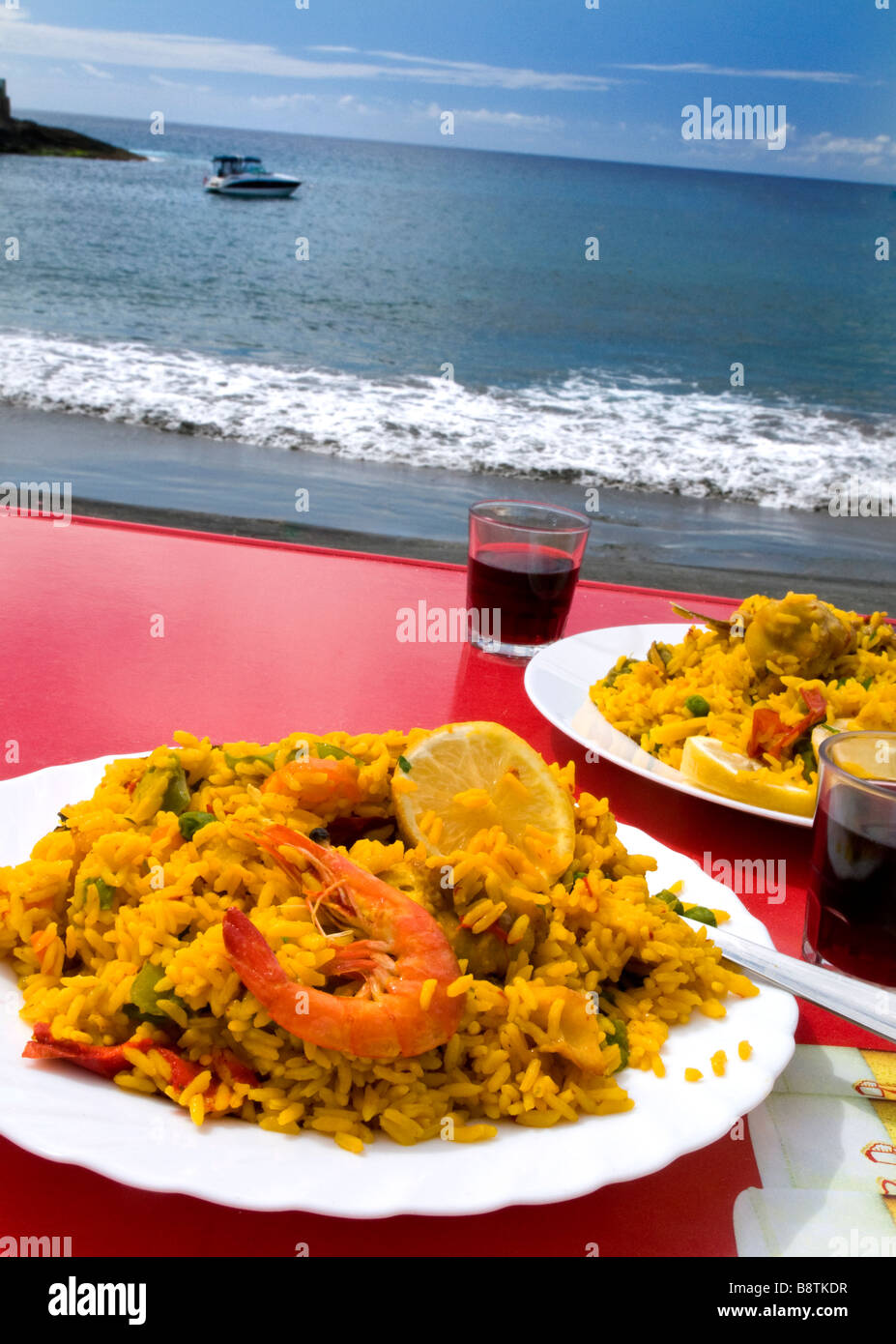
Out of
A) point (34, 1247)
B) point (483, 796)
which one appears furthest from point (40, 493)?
point (34, 1247)

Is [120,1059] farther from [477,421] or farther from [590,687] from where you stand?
[477,421]

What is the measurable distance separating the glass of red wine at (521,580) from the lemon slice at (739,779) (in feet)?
1.78

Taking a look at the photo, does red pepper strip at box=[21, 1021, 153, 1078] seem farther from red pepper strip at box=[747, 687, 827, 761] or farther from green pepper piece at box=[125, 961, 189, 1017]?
red pepper strip at box=[747, 687, 827, 761]

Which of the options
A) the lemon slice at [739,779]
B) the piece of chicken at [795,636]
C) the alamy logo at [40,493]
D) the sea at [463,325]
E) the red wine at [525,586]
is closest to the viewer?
the lemon slice at [739,779]

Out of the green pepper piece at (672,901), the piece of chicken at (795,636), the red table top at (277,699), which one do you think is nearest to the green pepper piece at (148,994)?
the red table top at (277,699)

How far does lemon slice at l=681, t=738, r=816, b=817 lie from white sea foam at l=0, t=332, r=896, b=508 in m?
7.77

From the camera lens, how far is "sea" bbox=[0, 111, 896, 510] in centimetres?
991

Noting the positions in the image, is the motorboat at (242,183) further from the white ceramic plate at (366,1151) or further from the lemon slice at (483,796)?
the white ceramic plate at (366,1151)

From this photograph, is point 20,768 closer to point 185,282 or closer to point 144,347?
point 144,347

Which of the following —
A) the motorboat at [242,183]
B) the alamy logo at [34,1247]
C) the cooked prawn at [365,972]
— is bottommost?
the alamy logo at [34,1247]

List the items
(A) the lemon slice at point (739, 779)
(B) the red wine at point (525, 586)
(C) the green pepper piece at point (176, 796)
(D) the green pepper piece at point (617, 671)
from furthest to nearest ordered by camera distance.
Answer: (B) the red wine at point (525, 586) < (D) the green pepper piece at point (617, 671) < (A) the lemon slice at point (739, 779) < (C) the green pepper piece at point (176, 796)

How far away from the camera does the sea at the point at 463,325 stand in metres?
9.91

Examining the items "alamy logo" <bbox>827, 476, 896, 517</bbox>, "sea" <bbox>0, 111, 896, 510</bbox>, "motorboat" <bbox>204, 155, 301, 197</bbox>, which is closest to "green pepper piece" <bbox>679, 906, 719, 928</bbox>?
"sea" <bbox>0, 111, 896, 510</bbox>

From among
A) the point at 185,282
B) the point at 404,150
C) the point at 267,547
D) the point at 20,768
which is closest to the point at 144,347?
A: the point at 185,282
